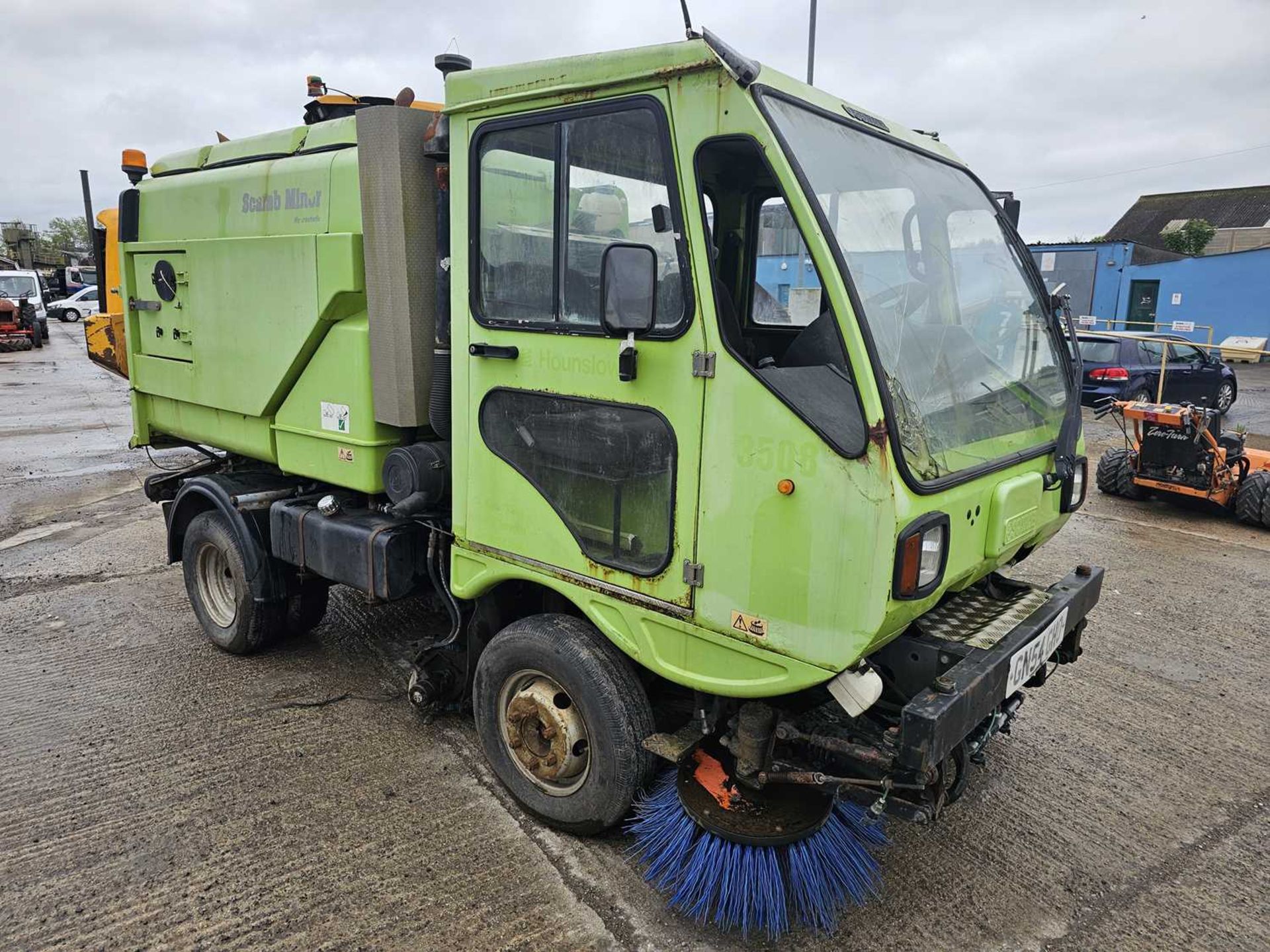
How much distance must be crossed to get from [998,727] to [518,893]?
1779mm

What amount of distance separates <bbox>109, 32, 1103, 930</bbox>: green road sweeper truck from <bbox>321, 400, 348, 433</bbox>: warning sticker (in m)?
0.01

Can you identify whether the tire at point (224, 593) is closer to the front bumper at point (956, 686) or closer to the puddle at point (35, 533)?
the puddle at point (35, 533)

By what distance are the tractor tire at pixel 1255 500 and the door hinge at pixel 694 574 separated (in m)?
7.10

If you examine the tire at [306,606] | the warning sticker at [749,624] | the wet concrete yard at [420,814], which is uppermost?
the warning sticker at [749,624]

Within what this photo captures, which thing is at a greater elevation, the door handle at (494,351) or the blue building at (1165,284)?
the blue building at (1165,284)

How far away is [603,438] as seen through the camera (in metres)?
2.73

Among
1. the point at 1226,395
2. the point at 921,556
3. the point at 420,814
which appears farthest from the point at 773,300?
the point at 1226,395

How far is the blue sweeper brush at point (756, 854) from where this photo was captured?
2.64m

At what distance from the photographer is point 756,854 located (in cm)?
267

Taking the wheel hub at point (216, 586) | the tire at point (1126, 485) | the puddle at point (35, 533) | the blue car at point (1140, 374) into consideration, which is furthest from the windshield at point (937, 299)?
the blue car at point (1140, 374)

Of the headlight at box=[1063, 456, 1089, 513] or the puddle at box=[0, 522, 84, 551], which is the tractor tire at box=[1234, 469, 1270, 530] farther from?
the puddle at box=[0, 522, 84, 551]

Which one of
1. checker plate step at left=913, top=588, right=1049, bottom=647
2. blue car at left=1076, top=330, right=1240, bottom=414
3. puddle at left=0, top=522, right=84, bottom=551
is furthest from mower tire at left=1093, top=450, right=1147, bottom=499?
puddle at left=0, top=522, right=84, bottom=551

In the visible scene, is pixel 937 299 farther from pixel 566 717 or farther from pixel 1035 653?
pixel 566 717

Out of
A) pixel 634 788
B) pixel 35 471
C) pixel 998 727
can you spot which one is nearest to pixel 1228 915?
Answer: pixel 998 727
